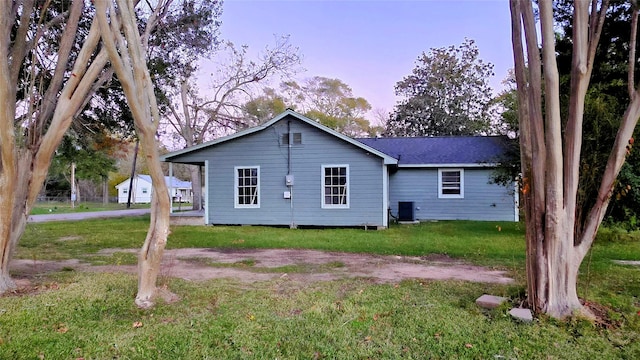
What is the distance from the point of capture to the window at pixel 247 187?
13.4 meters

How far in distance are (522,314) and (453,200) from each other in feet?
38.1

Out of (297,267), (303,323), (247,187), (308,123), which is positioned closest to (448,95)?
(308,123)

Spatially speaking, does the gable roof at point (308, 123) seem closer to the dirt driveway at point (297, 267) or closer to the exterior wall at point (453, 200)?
the exterior wall at point (453, 200)

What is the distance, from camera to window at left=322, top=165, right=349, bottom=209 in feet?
42.0

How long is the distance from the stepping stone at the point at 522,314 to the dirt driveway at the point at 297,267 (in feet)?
5.34

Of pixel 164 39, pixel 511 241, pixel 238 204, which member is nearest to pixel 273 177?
pixel 238 204

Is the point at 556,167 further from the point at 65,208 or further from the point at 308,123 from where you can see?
the point at 65,208

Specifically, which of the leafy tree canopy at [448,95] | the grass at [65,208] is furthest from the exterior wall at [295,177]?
the leafy tree canopy at [448,95]

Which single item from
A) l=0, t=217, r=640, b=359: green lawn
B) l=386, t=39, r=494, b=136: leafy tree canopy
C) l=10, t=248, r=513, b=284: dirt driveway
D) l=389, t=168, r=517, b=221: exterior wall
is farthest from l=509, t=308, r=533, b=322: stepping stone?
l=386, t=39, r=494, b=136: leafy tree canopy

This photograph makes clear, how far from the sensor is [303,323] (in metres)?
3.72

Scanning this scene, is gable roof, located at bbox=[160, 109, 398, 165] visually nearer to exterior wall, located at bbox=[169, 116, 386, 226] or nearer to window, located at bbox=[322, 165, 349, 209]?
exterior wall, located at bbox=[169, 116, 386, 226]

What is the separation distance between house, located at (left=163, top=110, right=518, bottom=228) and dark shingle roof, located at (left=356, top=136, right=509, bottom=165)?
0.35 ft

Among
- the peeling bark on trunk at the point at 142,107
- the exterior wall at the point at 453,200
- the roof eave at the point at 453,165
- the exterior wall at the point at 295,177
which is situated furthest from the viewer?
the exterior wall at the point at 453,200

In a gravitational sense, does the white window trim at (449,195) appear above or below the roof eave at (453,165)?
below
